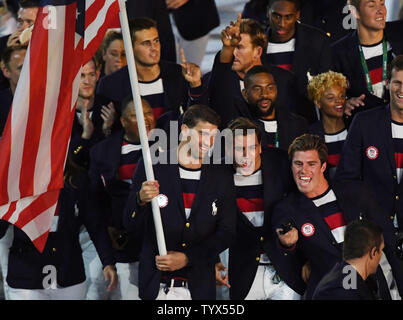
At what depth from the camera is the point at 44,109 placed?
650 cm

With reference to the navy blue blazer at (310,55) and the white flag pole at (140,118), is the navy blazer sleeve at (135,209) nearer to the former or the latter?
the white flag pole at (140,118)

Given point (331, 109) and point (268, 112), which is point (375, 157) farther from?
point (268, 112)

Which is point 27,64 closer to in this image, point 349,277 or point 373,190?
point 349,277

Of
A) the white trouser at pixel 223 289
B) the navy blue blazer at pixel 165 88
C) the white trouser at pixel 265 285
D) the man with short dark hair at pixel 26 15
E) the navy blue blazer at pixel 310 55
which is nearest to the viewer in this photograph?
the white trouser at pixel 265 285

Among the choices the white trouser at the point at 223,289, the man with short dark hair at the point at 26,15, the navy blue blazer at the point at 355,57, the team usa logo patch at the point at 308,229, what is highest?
the man with short dark hair at the point at 26,15

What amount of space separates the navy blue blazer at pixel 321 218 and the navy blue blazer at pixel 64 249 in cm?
150

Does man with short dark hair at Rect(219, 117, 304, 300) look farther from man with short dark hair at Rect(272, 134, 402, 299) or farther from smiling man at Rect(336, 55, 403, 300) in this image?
smiling man at Rect(336, 55, 403, 300)

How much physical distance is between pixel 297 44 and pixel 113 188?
2051 mm

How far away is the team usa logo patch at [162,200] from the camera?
7.59 metres

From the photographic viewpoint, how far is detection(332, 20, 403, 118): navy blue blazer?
8.68 meters

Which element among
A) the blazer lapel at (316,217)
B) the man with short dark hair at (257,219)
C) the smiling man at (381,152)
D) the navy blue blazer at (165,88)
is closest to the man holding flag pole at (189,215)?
the man with short dark hair at (257,219)

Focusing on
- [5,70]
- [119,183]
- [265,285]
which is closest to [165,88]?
[119,183]

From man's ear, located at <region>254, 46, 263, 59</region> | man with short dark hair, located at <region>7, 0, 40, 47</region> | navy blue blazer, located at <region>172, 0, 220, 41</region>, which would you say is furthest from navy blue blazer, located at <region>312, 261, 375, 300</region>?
man with short dark hair, located at <region>7, 0, 40, 47</region>

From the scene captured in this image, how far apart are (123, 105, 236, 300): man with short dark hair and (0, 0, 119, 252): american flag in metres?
1.12
